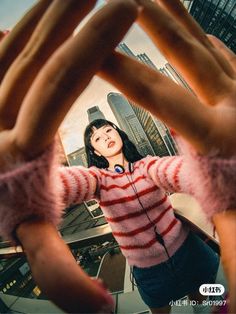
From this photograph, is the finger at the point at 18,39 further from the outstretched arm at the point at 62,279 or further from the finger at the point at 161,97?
the outstretched arm at the point at 62,279

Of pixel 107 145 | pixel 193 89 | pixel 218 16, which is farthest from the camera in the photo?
pixel 218 16

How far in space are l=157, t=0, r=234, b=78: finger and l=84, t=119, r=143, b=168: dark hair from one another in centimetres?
57

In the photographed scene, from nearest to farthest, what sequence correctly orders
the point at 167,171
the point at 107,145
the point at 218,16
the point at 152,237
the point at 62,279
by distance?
the point at 62,279
the point at 167,171
the point at 152,237
the point at 107,145
the point at 218,16

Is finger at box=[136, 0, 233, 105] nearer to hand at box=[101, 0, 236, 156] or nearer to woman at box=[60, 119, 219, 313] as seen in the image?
hand at box=[101, 0, 236, 156]

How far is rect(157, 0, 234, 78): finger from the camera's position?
14.5 inches

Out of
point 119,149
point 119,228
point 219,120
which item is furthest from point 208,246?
point 219,120

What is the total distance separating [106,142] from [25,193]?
60 cm

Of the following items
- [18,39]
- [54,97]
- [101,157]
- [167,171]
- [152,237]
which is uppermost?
[18,39]

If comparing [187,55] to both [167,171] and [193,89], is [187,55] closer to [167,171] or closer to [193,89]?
[193,89]

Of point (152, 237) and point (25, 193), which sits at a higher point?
point (25, 193)

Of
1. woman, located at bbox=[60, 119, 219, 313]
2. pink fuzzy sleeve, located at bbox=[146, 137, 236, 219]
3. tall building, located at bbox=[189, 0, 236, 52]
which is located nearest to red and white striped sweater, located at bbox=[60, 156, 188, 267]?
woman, located at bbox=[60, 119, 219, 313]

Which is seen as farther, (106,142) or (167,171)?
(106,142)

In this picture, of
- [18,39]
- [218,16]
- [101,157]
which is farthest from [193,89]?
[218,16]

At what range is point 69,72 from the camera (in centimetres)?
26
